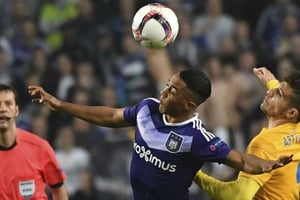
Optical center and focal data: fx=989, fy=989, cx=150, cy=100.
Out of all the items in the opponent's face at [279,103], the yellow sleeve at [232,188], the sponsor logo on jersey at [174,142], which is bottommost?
the yellow sleeve at [232,188]

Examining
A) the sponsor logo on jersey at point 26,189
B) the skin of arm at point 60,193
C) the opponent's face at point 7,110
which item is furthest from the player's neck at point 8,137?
the skin of arm at point 60,193

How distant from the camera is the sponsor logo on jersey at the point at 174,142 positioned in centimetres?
649

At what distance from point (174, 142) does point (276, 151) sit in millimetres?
674

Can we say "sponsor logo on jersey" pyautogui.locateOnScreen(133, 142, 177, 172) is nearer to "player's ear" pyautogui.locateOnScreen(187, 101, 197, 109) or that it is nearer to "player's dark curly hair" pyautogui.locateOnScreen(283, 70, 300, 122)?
"player's ear" pyautogui.locateOnScreen(187, 101, 197, 109)

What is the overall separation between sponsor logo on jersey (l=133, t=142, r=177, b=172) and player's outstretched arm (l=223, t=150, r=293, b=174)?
1.24 ft

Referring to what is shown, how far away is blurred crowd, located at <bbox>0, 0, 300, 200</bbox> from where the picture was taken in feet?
39.6

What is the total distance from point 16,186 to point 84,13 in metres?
5.93

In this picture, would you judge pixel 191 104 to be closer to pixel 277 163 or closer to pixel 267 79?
pixel 277 163

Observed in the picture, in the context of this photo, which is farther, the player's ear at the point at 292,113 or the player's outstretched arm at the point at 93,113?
the player's outstretched arm at the point at 93,113

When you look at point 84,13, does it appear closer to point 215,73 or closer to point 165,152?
point 215,73

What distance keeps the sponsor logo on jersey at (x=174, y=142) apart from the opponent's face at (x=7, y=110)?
1744 mm

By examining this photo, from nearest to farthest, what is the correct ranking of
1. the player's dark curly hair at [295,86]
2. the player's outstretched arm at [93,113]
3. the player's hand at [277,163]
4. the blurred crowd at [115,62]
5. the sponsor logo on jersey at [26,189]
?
the player's hand at [277,163] → the player's dark curly hair at [295,86] → the player's outstretched arm at [93,113] → the sponsor logo on jersey at [26,189] → the blurred crowd at [115,62]

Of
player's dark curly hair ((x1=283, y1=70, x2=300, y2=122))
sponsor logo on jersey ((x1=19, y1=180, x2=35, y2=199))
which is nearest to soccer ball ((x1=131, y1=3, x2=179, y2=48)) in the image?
player's dark curly hair ((x1=283, y1=70, x2=300, y2=122))

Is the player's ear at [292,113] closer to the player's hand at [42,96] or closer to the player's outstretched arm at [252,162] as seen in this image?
the player's outstretched arm at [252,162]
